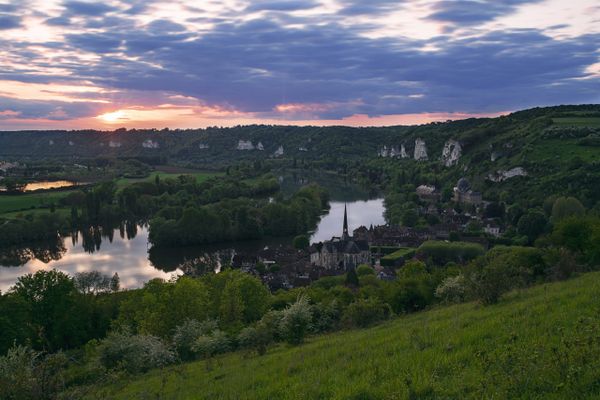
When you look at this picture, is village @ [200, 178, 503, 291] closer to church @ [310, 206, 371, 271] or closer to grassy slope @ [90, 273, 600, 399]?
church @ [310, 206, 371, 271]

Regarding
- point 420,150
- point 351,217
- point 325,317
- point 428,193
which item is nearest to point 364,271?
point 325,317

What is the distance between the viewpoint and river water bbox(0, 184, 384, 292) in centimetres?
5216

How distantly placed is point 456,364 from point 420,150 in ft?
502

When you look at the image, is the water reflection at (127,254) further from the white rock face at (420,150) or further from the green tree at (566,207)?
the white rock face at (420,150)

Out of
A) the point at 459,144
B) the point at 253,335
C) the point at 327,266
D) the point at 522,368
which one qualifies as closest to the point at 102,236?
the point at 327,266

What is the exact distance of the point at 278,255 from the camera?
55031mm

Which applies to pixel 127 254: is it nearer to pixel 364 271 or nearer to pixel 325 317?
pixel 364 271

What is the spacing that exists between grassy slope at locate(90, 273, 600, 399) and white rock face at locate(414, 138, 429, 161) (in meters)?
142

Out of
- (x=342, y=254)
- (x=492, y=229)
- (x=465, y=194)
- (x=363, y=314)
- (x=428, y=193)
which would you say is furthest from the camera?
(x=428, y=193)

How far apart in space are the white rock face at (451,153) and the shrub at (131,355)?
11261 centimetres

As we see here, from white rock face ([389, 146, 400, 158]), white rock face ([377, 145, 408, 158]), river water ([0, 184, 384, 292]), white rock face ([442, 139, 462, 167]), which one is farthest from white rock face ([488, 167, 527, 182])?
white rock face ([389, 146, 400, 158])

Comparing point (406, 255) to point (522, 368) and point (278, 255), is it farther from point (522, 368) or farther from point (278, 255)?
point (522, 368)

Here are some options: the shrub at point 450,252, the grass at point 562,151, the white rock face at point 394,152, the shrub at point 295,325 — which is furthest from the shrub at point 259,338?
the white rock face at point 394,152

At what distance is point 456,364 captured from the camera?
7.70 meters
